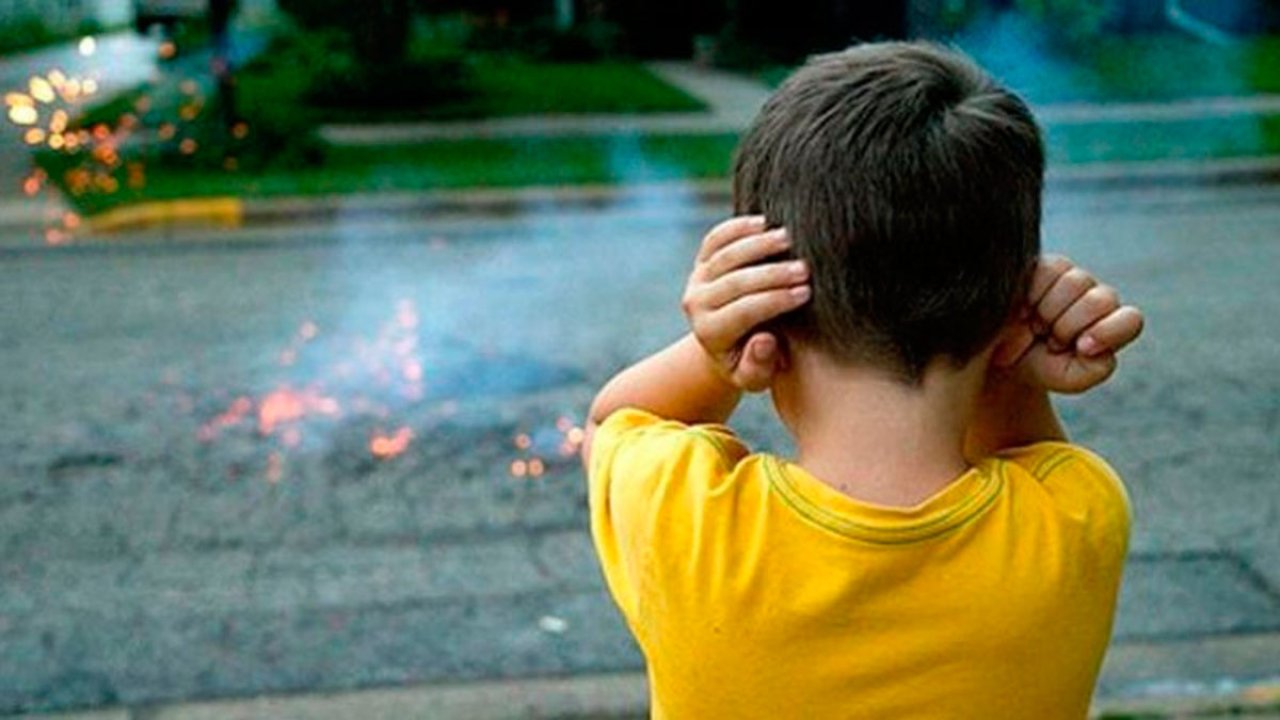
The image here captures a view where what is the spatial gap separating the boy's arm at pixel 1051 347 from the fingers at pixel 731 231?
0.76ft

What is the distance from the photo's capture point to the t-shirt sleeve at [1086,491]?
1.51 meters

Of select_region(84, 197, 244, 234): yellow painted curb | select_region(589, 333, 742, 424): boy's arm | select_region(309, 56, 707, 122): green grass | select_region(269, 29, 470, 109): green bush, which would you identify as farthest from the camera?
select_region(269, 29, 470, 109): green bush

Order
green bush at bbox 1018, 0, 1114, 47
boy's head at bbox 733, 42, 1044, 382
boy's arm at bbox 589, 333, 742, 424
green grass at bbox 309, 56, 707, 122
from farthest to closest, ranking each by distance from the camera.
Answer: green bush at bbox 1018, 0, 1114, 47
green grass at bbox 309, 56, 707, 122
boy's arm at bbox 589, 333, 742, 424
boy's head at bbox 733, 42, 1044, 382

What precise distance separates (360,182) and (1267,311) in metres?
6.98

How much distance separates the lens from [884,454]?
1489 millimetres

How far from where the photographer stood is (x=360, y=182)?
13.4 m

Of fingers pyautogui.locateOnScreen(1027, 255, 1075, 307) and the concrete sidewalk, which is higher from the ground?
fingers pyautogui.locateOnScreen(1027, 255, 1075, 307)

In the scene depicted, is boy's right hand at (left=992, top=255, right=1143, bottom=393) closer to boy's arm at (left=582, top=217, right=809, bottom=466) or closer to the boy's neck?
the boy's neck

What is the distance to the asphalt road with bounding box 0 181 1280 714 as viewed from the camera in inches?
182

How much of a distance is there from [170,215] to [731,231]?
439 inches

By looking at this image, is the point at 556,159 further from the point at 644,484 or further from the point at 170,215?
the point at 644,484

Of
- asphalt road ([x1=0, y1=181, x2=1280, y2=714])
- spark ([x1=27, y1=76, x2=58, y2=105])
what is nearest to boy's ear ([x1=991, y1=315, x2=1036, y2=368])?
asphalt road ([x1=0, y1=181, x2=1280, y2=714])

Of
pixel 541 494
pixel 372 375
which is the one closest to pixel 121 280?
pixel 372 375

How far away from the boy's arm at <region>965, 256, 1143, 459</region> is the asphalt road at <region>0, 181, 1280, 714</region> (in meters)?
2.77
